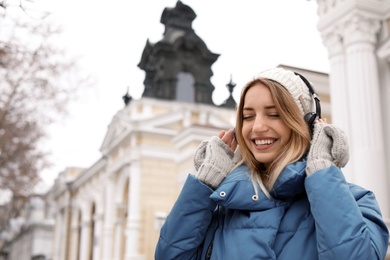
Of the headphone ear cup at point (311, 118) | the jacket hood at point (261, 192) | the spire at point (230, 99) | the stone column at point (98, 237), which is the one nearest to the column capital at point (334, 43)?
the headphone ear cup at point (311, 118)

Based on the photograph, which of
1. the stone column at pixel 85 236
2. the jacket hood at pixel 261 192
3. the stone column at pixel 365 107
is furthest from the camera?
the stone column at pixel 85 236

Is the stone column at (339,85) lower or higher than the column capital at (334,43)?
lower

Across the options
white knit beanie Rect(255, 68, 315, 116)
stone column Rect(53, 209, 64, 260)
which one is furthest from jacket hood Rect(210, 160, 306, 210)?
stone column Rect(53, 209, 64, 260)

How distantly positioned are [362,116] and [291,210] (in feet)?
25.6

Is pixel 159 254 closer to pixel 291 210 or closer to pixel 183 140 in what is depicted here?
pixel 291 210

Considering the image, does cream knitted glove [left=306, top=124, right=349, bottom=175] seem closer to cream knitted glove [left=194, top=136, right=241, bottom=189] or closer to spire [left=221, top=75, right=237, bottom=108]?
cream knitted glove [left=194, top=136, right=241, bottom=189]

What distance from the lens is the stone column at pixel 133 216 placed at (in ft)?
67.3

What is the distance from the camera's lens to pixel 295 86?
2059mm

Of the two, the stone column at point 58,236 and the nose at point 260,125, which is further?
the stone column at point 58,236

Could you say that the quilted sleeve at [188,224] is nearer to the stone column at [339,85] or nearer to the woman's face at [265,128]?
the woman's face at [265,128]

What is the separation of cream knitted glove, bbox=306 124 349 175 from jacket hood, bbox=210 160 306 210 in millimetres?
51

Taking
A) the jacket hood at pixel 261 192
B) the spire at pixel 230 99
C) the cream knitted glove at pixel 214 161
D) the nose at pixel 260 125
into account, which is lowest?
the jacket hood at pixel 261 192

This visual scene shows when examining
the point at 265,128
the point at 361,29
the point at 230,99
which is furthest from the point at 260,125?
the point at 230,99

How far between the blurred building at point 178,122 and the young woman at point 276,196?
7520 millimetres
